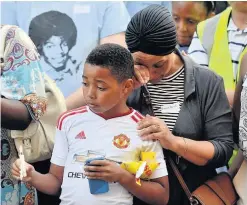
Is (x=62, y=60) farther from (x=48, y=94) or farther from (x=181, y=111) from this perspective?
(x=181, y=111)

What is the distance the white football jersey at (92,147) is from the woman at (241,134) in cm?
36

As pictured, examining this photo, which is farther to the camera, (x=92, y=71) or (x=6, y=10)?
(x=6, y=10)

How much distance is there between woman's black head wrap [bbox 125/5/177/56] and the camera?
245cm

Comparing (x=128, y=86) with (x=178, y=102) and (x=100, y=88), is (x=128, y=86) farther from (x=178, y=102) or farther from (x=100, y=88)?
(x=178, y=102)

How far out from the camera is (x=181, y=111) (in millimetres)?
2510

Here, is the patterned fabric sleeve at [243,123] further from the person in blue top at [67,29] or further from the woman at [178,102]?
the person in blue top at [67,29]

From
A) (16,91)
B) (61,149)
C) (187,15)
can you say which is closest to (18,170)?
(61,149)

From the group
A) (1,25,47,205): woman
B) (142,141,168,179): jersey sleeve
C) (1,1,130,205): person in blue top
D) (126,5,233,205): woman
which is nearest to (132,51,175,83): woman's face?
(126,5,233,205): woman

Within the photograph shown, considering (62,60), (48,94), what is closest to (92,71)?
(48,94)

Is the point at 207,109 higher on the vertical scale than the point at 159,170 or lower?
higher

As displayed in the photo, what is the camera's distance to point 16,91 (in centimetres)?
244

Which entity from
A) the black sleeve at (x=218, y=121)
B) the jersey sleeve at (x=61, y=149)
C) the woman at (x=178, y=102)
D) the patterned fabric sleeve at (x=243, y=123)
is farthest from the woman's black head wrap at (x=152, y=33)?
the jersey sleeve at (x=61, y=149)

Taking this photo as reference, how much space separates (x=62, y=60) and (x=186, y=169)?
115 cm

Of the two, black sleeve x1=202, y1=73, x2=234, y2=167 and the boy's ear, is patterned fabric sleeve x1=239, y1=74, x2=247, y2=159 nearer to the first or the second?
black sleeve x1=202, y1=73, x2=234, y2=167
